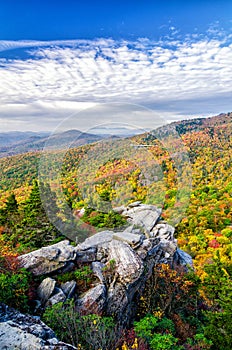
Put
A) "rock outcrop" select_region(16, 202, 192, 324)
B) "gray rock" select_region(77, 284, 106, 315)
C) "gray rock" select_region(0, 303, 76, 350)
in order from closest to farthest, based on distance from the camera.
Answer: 1. "gray rock" select_region(0, 303, 76, 350)
2. "gray rock" select_region(77, 284, 106, 315)
3. "rock outcrop" select_region(16, 202, 192, 324)

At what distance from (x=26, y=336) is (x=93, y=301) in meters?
3.39

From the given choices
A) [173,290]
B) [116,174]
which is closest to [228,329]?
[173,290]

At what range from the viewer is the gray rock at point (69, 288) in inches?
331

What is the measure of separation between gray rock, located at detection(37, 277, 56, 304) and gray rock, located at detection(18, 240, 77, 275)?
1.84ft

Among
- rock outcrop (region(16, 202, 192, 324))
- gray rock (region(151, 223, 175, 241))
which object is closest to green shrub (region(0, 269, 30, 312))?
rock outcrop (region(16, 202, 192, 324))

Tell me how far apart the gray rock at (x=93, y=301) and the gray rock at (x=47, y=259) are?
1455 mm

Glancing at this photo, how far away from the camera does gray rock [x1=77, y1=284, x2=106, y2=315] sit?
7910 millimetres

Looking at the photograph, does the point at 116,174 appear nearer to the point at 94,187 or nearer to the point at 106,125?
the point at 94,187

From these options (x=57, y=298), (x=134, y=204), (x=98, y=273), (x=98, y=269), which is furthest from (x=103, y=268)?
(x=134, y=204)

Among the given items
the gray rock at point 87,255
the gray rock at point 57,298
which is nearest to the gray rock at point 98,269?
the gray rock at point 87,255

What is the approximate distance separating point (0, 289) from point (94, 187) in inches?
208

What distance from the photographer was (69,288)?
8547 mm

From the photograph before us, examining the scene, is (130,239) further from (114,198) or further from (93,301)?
(93,301)

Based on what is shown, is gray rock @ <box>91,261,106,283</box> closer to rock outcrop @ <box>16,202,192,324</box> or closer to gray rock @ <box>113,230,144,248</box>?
rock outcrop @ <box>16,202,192,324</box>
